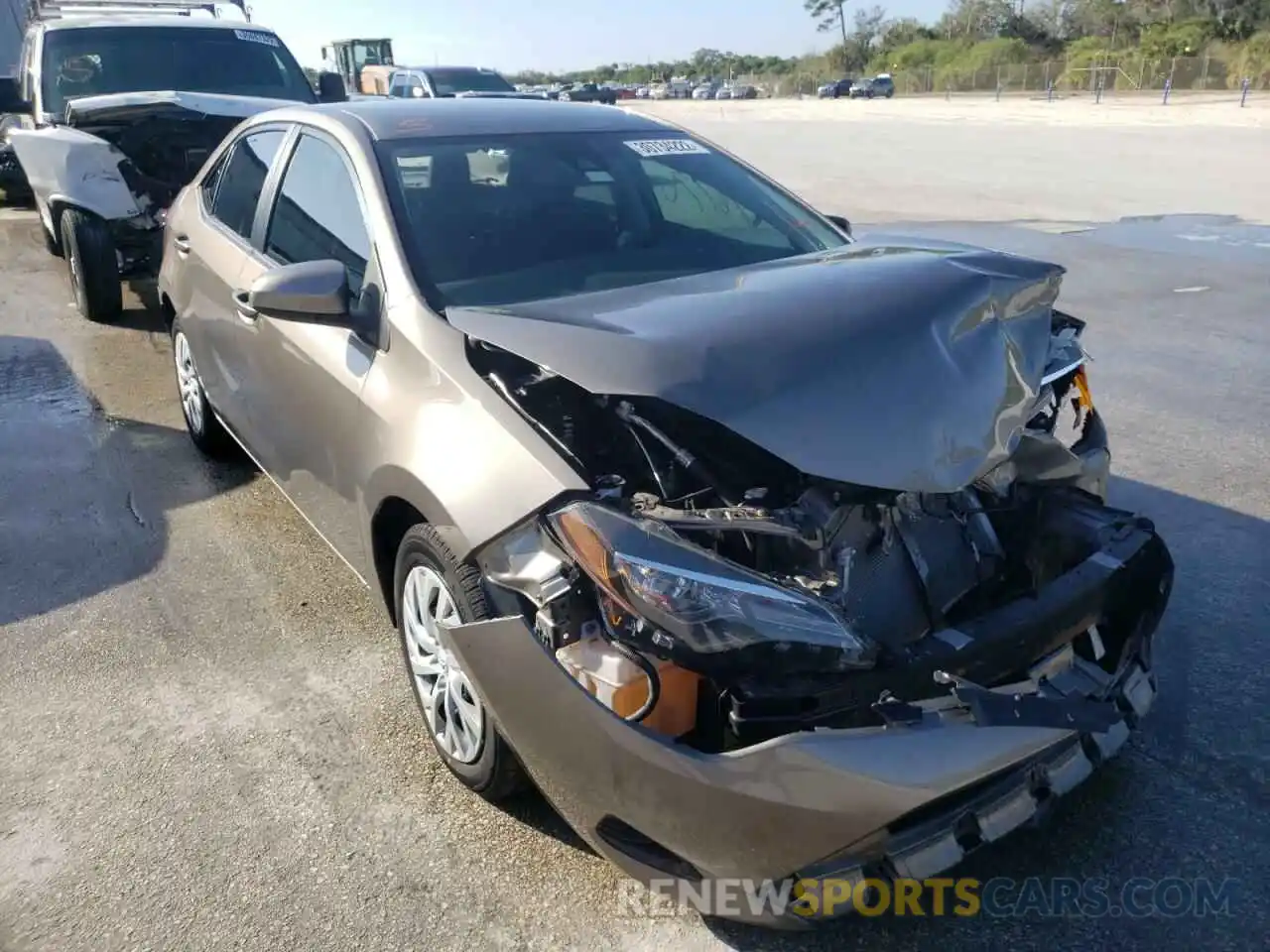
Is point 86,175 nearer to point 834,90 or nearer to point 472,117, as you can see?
point 472,117

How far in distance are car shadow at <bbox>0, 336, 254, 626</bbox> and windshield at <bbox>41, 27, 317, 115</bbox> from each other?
358cm

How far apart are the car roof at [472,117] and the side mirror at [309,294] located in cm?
74

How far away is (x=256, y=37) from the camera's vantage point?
31.2 feet

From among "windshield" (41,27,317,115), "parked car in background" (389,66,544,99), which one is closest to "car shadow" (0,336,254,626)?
"windshield" (41,27,317,115)

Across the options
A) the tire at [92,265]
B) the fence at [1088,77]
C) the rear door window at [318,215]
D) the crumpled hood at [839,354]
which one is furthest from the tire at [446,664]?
the fence at [1088,77]

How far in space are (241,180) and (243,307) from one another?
0.93 meters

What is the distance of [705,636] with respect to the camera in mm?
2057

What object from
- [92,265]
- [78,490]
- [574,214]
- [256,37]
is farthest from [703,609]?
[256,37]

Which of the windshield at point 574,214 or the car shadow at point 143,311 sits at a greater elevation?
the windshield at point 574,214

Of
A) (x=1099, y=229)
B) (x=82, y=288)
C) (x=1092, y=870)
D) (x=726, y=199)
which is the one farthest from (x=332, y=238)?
(x=1099, y=229)

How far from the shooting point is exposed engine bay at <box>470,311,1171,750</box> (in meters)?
2.08

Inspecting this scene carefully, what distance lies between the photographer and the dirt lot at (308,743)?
2.39 m

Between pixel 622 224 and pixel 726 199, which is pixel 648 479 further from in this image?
pixel 726 199
